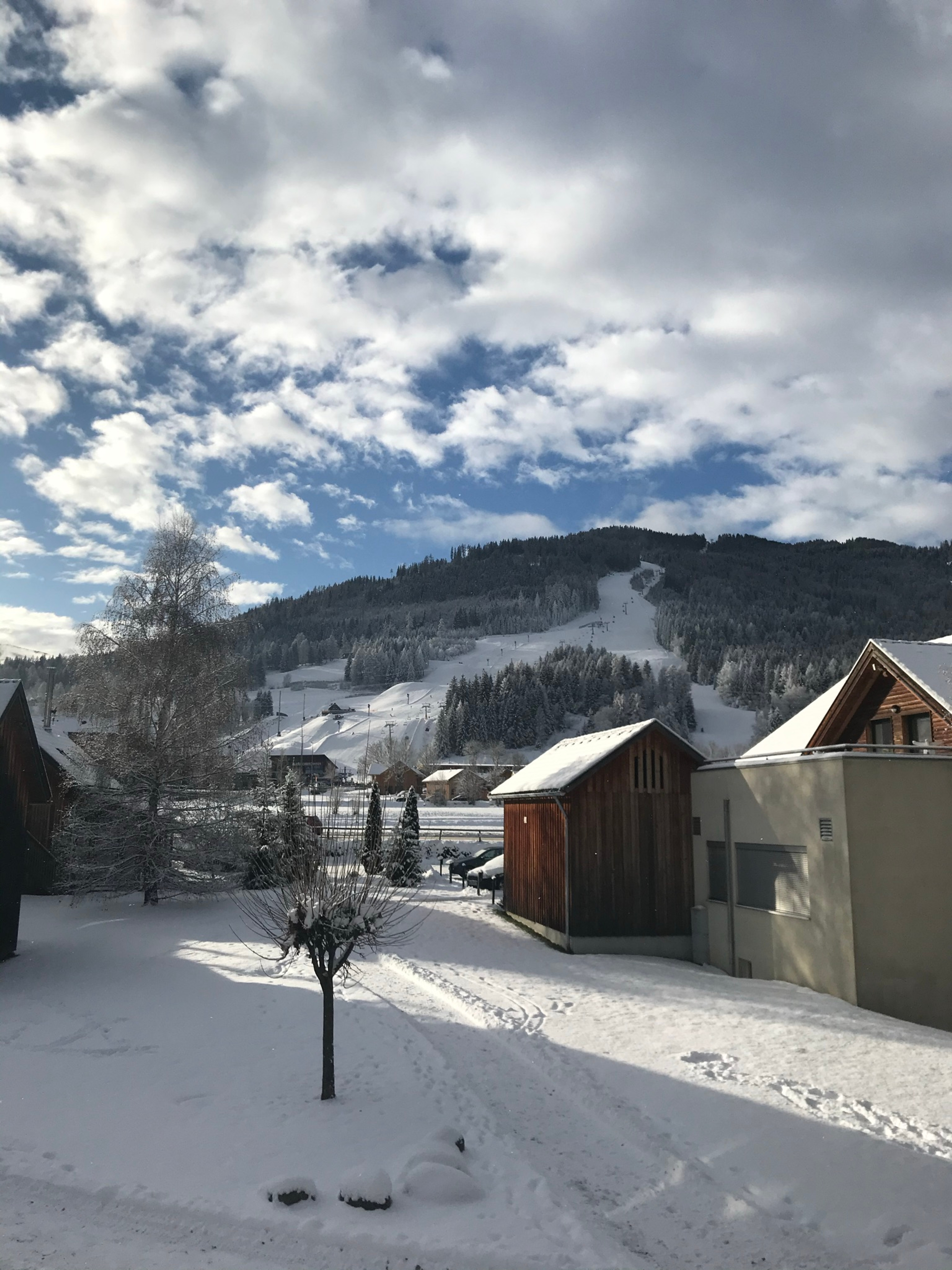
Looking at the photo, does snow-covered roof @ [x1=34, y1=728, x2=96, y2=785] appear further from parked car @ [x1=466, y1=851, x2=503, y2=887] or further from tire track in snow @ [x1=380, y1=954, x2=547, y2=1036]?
parked car @ [x1=466, y1=851, x2=503, y2=887]

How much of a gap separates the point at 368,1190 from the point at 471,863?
2528 centimetres

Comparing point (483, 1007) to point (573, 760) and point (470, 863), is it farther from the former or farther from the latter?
point (470, 863)

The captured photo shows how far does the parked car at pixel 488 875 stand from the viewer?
27969 mm

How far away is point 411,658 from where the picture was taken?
620 feet

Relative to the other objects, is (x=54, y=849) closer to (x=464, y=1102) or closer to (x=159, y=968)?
(x=159, y=968)

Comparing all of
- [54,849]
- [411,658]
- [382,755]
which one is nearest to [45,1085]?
[54,849]

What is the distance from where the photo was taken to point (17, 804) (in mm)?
17250

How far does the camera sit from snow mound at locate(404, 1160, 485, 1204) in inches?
270

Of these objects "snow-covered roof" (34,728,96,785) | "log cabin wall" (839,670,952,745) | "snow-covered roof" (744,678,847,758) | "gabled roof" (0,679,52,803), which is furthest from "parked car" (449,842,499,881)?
"log cabin wall" (839,670,952,745)

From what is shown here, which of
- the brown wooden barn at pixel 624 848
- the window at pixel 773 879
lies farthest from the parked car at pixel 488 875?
the window at pixel 773 879

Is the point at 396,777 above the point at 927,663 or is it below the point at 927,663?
below

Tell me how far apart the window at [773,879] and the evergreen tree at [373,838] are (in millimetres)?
7641

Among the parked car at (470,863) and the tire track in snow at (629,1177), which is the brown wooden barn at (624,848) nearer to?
the tire track in snow at (629,1177)

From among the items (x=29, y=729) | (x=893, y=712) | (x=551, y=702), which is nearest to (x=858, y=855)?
(x=893, y=712)
